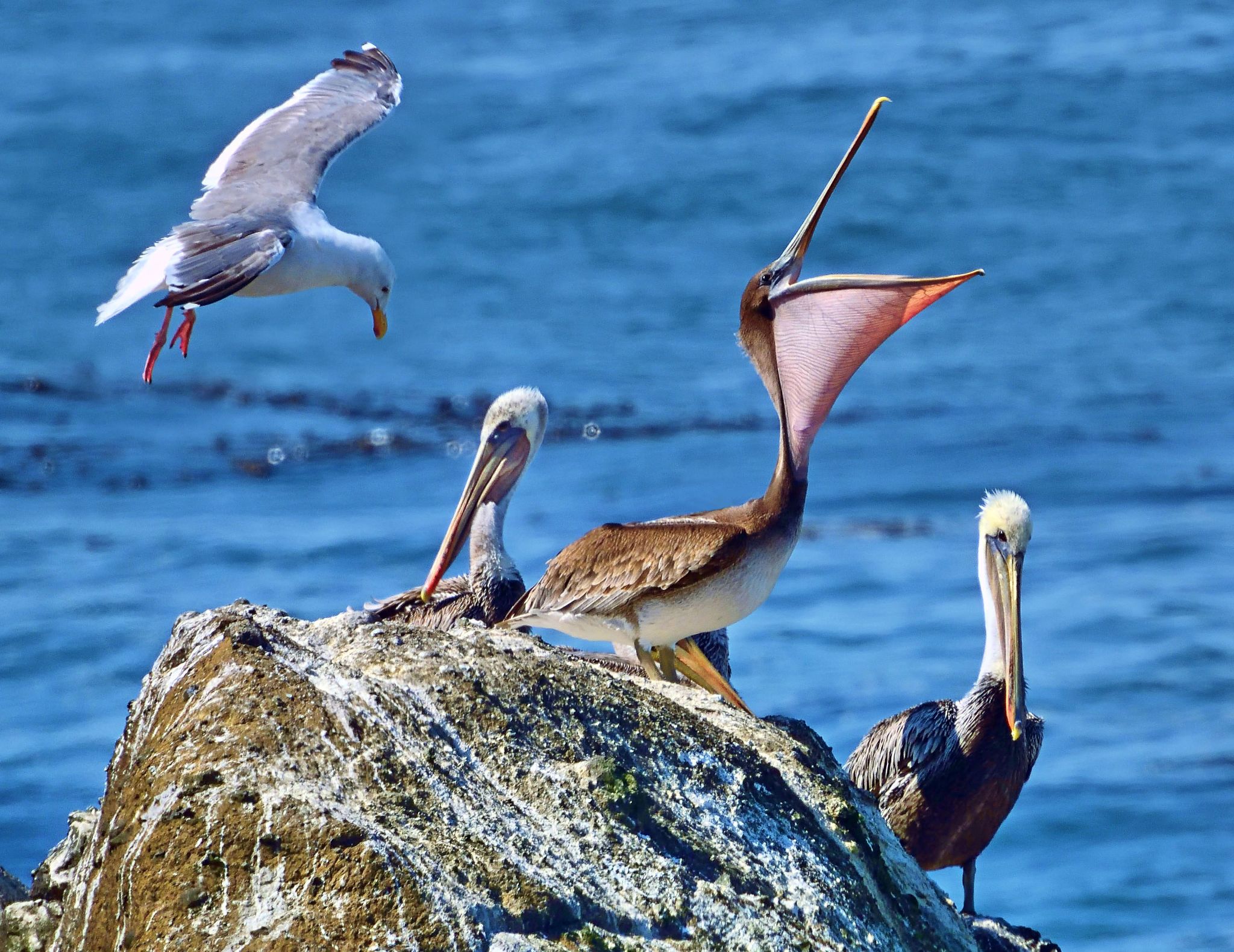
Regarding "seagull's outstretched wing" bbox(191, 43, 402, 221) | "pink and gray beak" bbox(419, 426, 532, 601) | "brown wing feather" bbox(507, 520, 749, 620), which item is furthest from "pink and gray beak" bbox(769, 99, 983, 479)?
"seagull's outstretched wing" bbox(191, 43, 402, 221)

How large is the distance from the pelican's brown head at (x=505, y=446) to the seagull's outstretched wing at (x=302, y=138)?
1.26m

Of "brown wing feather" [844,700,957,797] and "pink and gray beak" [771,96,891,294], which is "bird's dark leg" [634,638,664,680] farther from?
"pink and gray beak" [771,96,891,294]

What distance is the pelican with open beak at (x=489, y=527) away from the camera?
24.5ft

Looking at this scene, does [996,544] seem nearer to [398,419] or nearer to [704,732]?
[704,732]

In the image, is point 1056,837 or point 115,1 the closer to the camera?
point 1056,837

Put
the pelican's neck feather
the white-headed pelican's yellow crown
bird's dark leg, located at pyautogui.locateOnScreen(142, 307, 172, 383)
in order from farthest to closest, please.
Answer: the pelican's neck feather → bird's dark leg, located at pyautogui.locateOnScreen(142, 307, 172, 383) → the white-headed pelican's yellow crown

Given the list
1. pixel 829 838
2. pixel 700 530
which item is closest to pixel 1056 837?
pixel 700 530

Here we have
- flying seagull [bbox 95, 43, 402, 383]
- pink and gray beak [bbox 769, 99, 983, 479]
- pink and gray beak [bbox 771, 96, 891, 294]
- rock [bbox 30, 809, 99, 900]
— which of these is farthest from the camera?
flying seagull [bbox 95, 43, 402, 383]

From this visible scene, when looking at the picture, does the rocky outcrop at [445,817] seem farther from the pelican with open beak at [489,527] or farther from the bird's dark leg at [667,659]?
the pelican with open beak at [489,527]

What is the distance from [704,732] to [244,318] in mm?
14548

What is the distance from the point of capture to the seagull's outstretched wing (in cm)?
769

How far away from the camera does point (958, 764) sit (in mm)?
6375

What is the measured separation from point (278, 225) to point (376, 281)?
125 centimetres

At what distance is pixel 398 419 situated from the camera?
51.8 ft
